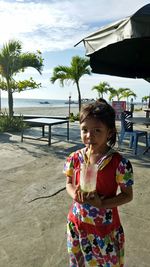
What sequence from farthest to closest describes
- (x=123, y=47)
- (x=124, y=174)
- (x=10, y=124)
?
(x=10, y=124), (x=123, y=47), (x=124, y=174)

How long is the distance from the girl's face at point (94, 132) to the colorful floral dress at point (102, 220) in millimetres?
98

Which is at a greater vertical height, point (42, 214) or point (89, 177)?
point (89, 177)

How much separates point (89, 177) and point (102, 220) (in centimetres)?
40

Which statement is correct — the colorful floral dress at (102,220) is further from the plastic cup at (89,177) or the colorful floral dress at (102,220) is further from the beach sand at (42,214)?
the beach sand at (42,214)

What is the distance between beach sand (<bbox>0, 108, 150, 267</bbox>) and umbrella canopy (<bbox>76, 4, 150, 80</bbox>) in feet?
7.42

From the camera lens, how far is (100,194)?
161cm

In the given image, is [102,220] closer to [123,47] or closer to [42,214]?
[42,214]

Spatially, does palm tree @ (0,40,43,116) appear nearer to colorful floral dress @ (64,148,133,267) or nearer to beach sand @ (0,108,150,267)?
beach sand @ (0,108,150,267)

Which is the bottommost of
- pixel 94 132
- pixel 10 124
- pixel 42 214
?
pixel 42 214

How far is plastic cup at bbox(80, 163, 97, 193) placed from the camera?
55.5 inches

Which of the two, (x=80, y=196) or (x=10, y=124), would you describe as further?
(x=10, y=124)

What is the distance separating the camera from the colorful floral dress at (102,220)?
5.21 feet

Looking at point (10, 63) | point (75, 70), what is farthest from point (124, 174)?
point (75, 70)

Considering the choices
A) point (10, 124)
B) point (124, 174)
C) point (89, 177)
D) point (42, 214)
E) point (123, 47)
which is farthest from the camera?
point (10, 124)
